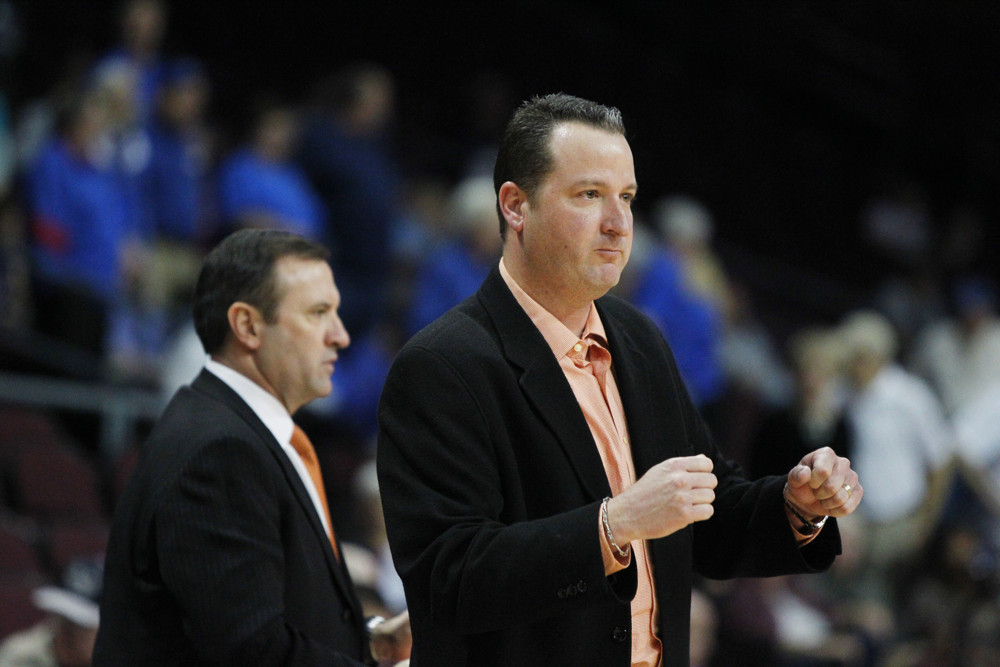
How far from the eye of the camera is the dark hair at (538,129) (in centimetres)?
222

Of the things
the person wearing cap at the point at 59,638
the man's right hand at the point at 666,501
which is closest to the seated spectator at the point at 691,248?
the person wearing cap at the point at 59,638

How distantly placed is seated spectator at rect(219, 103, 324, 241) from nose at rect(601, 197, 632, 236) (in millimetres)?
4431

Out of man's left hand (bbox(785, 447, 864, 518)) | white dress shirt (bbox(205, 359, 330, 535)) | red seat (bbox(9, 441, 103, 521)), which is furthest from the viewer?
red seat (bbox(9, 441, 103, 521))

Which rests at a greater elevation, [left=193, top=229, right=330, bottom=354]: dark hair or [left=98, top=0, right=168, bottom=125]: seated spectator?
[left=98, top=0, right=168, bottom=125]: seated spectator

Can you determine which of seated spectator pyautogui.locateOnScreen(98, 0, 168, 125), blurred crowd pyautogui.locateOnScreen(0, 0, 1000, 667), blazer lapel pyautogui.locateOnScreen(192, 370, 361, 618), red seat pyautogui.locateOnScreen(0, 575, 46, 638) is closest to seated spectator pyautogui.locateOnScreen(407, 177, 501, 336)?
blurred crowd pyautogui.locateOnScreen(0, 0, 1000, 667)

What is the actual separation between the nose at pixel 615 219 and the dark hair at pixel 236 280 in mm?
1028

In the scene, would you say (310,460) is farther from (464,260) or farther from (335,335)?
(464,260)

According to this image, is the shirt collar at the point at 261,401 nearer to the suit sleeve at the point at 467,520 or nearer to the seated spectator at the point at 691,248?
the suit sleeve at the point at 467,520

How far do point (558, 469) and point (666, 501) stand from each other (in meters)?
0.30

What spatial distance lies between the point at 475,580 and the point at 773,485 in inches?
25.1

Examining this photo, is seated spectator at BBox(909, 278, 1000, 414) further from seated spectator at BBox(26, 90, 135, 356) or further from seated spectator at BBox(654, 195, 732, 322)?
seated spectator at BBox(26, 90, 135, 356)

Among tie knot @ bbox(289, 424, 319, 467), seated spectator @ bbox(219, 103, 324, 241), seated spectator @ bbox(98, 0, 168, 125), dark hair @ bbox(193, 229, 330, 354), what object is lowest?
tie knot @ bbox(289, 424, 319, 467)

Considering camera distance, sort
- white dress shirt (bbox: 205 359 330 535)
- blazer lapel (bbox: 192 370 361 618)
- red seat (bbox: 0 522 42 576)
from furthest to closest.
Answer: red seat (bbox: 0 522 42 576) < white dress shirt (bbox: 205 359 330 535) < blazer lapel (bbox: 192 370 361 618)

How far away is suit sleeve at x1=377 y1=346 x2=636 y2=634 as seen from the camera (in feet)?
6.33
